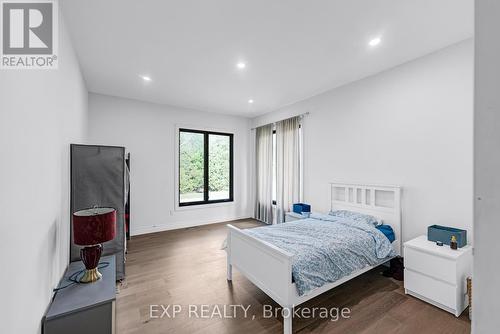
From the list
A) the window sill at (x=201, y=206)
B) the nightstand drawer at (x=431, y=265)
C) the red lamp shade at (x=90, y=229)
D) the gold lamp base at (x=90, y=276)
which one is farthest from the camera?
the window sill at (x=201, y=206)

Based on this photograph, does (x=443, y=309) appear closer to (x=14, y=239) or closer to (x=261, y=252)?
(x=261, y=252)

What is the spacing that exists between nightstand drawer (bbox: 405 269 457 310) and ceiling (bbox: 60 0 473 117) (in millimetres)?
2482

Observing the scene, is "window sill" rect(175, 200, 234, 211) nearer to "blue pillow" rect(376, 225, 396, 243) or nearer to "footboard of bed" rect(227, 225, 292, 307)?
"footboard of bed" rect(227, 225, 292, 307)

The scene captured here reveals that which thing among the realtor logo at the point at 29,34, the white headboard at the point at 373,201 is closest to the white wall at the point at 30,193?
the realtor logo at the point at 29,34

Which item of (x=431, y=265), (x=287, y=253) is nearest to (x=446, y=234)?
(x=431, y=265)

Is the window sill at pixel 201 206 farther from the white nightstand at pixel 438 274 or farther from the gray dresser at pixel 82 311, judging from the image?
the white nightstand at pixel 438 274

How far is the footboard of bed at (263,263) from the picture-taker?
6.16 ft

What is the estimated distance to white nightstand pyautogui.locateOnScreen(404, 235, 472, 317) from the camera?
2.08 metres

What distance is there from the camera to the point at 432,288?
2.21m

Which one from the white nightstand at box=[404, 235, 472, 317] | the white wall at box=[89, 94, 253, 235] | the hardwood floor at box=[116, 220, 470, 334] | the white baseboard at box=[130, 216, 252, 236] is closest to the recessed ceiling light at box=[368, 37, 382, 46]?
the white nightstand at box=[404, 235, 472, 317]

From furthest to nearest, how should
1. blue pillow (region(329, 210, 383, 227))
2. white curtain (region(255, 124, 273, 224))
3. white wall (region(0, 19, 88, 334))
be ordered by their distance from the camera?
white curtain (region(255, 124, 273, 224))
blue pillow (region(329, 210, 383, 227))
white wall (region(0, 19, 88, 334))

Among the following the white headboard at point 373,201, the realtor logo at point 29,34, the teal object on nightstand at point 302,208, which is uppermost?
the realtor logo at point 29,34

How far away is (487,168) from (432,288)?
2.61 m

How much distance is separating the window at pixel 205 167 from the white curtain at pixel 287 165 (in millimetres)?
1356
